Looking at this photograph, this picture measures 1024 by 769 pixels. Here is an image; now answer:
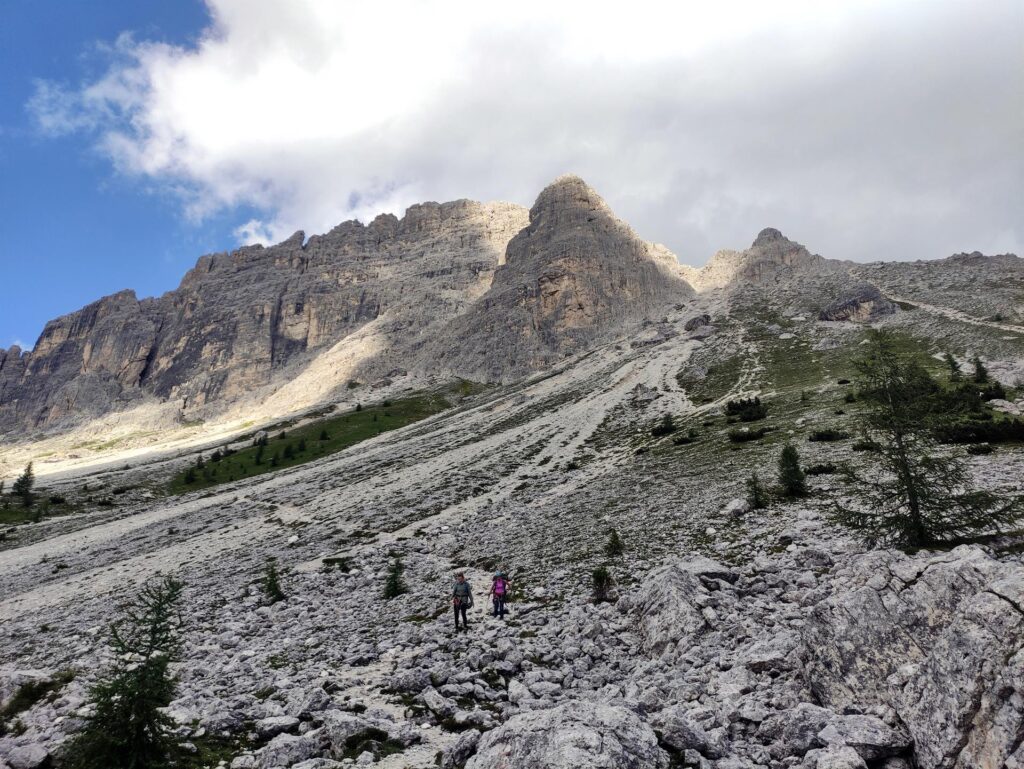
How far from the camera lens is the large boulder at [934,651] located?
668 cm

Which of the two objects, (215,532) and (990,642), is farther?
(215,532)

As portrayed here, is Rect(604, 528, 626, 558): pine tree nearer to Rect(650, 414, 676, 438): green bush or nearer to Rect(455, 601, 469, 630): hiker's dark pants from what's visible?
Rect(455, 601, 469, 630): hiker's dark pants

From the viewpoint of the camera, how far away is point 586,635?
45.6 feet

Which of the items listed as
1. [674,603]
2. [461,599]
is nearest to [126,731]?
[461,599]

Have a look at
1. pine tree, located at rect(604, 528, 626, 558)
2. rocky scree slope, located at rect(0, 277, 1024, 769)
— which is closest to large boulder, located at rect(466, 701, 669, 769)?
rocky scree slope, located at rect(0, 277, 1024, 769)

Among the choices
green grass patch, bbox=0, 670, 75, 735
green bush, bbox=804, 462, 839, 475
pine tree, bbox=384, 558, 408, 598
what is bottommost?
pine tree, bbox=384, 558, 408, 598

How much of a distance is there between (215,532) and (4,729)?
39.8 meters

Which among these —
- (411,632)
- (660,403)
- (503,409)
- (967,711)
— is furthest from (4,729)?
(503,409)

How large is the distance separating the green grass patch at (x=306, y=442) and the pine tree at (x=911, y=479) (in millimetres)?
91410

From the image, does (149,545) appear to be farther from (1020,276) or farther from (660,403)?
(1020,276)

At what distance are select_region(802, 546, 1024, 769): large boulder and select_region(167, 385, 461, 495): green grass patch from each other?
93.9 meters

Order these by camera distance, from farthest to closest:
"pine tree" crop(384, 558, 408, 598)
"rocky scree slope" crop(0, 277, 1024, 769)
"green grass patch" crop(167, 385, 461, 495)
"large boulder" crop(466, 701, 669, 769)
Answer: "green grass patch" crop(167, 385, 461, 495) < "pine tree" crop(384, 558, 408, 598) < "rocky scree slope" crop(0, 277, 1024, 769) < "large boulder" crop(466, 701, 669, 769)

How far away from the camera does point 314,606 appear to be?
21.5m

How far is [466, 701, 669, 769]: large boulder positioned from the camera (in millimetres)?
6983
